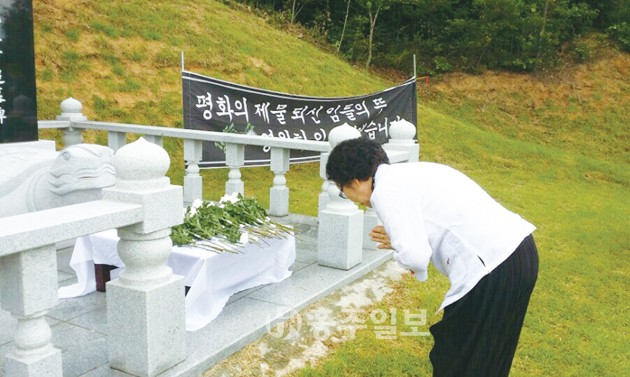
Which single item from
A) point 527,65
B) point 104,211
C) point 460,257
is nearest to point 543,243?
point 460,257

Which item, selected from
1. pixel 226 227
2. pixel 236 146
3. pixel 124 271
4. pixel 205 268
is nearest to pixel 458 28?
pixel 236 146

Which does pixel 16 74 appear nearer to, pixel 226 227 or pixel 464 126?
pixel 226 227

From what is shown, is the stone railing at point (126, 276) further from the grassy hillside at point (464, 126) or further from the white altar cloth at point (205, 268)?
the grassy hillside at point (464, 126)

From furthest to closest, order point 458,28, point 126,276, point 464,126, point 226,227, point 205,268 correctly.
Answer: point 458,28 → point 464,126 → point 226,227 → point 205,268 → point 126,276

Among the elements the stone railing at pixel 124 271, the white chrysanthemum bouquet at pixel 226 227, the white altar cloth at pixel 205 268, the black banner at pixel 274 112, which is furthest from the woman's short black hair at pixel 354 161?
the black banner at pixel 274 112

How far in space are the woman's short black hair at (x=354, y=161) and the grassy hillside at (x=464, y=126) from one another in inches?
60.3

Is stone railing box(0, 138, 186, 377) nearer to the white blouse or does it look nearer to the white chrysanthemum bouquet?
the white chrysanthemum bouquet

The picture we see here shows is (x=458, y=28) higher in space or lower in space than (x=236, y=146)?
higher

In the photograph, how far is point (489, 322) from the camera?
2.41 meters

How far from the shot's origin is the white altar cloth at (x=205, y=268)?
3836 millimetres

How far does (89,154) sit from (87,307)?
152 centimetres

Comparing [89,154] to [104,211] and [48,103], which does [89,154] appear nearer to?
[104,211]

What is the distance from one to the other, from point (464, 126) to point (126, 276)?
12315 mm

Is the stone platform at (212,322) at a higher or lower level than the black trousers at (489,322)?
lower
